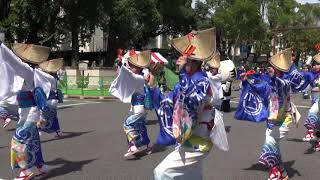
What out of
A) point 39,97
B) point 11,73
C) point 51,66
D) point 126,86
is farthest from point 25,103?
point 51,66

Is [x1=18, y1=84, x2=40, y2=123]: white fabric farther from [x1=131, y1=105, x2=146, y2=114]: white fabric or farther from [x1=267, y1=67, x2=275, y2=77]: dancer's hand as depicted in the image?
[x1=267, y1=67, x2=275, y2=77]: dancer's hand

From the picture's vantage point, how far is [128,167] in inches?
335

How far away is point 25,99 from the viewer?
741cm

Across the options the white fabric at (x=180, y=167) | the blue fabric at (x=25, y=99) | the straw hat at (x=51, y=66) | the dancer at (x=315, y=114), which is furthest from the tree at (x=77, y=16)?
the white fabric at (x=180, y=167)

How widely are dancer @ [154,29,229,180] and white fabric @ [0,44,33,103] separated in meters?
2.71

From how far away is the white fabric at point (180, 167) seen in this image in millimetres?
5082

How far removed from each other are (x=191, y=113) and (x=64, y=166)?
3987 millimetres

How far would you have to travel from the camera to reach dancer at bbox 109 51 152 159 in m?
9.22

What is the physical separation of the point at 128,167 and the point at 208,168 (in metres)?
1.27

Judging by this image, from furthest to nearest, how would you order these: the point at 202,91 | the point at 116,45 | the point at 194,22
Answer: the point at 194,22 < the point at 116,45 < the point at 202,91

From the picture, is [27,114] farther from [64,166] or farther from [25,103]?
[64,166]

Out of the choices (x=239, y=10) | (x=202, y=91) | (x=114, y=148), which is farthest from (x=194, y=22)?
(x=202, y=91)

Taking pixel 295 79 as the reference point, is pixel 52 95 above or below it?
below

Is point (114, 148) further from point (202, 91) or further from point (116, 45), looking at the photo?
point (116, 45)
